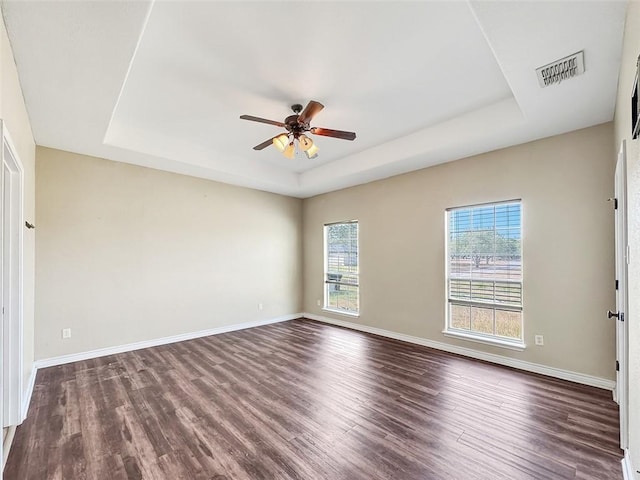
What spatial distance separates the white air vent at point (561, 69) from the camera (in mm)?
2111

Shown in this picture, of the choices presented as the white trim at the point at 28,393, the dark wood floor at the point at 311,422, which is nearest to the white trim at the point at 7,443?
the dark wood floor at the point at 311,422

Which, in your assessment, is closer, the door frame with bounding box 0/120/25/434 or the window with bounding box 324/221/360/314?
the door frame with bounding box 0/120/25/434

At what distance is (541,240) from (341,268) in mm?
3414

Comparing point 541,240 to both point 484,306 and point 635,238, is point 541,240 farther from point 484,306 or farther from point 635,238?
point 635,238

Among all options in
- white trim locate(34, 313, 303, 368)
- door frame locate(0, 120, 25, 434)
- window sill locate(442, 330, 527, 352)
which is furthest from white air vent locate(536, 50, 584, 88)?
white trim locate(34, 313, 303, 368)

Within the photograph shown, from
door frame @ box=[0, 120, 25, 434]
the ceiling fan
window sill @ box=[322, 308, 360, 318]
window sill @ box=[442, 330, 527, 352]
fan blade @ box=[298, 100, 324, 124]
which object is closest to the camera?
door frame @ box=[0, 120, 25, 434]

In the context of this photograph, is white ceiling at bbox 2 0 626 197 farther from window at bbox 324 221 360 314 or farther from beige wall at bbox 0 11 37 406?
window at bbox 324 221 360 314

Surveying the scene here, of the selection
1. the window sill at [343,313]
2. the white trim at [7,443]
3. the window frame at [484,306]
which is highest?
the window frame at [484,306]

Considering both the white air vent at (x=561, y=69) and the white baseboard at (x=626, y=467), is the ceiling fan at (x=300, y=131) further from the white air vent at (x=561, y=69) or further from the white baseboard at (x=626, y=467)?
the white baseboard at (x=626, y=467)

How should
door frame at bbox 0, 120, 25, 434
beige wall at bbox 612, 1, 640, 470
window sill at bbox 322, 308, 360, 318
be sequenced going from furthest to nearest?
window sill at bbox 322, 308, 360, 318, door frame at bbox 0, 120, 25, 434, beige wall at bbox 612, 1, 640, 470

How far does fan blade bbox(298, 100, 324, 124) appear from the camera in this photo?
8.86ft

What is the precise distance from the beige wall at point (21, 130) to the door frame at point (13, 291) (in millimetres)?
231

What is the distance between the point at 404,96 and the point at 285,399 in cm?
331

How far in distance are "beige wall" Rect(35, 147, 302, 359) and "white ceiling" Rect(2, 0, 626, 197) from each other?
0.50 m
